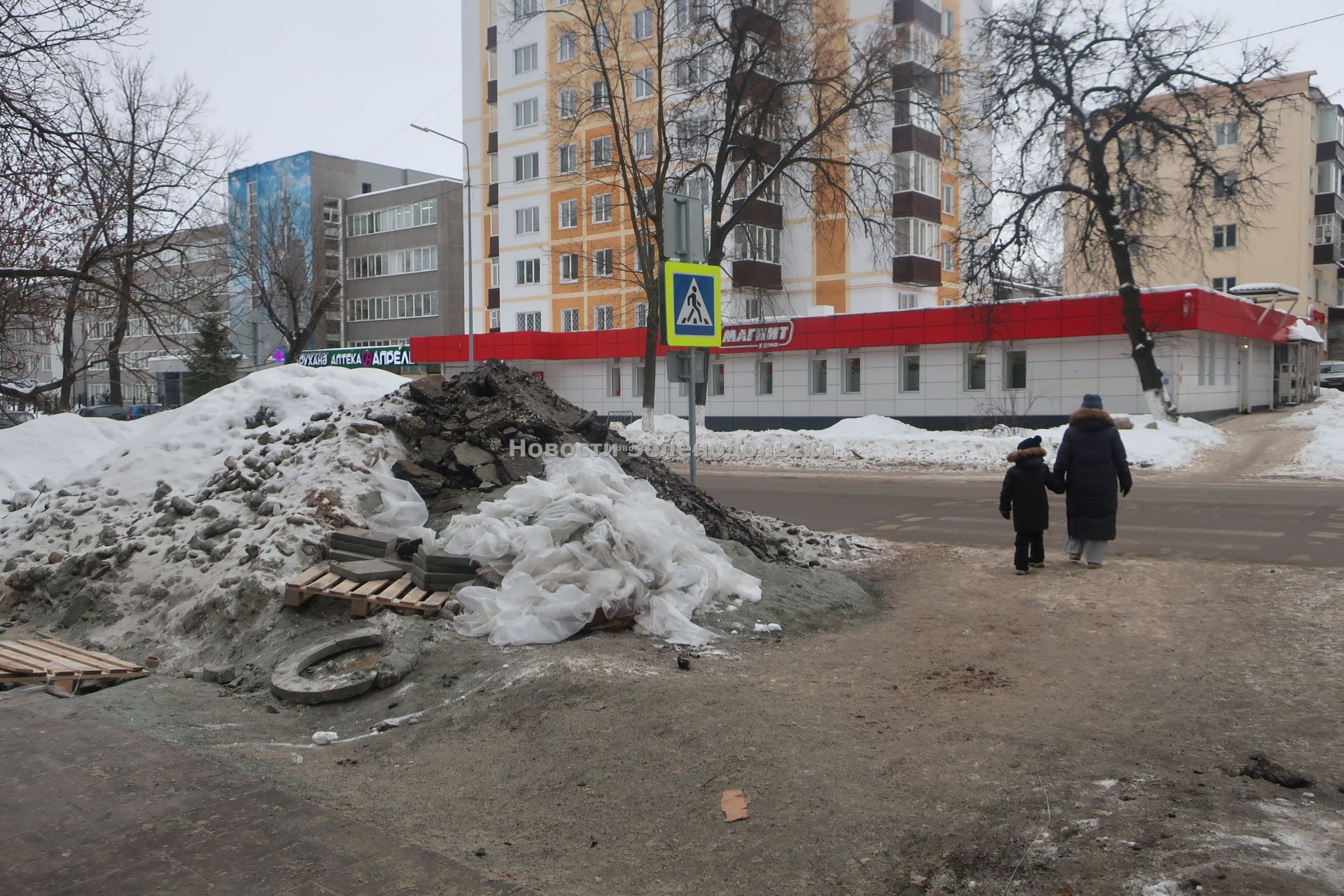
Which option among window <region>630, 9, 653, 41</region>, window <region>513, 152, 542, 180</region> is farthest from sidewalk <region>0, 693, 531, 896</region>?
window <region>513, 152, 542, 180</region>

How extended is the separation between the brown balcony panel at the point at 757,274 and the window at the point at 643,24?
42.5 feet

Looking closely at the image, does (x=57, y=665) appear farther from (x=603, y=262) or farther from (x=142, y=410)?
(x=142, y=410)

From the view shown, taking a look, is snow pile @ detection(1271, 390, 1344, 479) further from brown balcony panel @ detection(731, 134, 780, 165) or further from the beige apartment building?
the beige apartment building

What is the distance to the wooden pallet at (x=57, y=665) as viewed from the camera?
19.6 ft

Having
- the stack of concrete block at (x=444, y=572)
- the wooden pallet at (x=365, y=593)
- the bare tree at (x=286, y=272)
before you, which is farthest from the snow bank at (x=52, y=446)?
the bare tree at (x=286, y=272)

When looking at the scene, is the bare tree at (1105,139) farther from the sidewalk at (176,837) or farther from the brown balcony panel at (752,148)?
the sidewalk at (176,837)

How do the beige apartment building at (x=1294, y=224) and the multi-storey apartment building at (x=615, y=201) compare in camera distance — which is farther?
the beige apartment building at (x=1294, y=224)

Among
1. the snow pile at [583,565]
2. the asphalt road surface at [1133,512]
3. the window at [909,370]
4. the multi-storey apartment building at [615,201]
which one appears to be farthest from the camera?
the multi-storey apartment building at [615,201]

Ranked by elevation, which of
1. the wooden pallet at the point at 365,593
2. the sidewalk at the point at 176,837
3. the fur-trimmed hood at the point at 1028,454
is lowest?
the sidewalk at the point at 176,837

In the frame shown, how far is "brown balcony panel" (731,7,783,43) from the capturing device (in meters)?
27.6

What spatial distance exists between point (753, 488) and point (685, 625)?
452 inches

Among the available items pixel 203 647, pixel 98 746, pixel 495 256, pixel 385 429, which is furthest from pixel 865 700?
pixel 495 256

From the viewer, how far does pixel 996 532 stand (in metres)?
11.6

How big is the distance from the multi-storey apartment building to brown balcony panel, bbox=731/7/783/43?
0.15ft
